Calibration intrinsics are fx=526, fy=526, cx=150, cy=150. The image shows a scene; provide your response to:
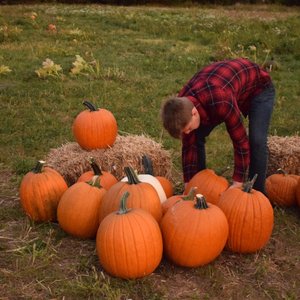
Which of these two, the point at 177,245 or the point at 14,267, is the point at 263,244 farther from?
the point at 14,267

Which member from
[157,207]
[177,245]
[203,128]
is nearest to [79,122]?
[203,128]

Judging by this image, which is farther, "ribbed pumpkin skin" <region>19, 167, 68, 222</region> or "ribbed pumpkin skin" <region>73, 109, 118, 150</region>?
"ribbed pumpkin skin" <region>73, 109, 118, 150</region>

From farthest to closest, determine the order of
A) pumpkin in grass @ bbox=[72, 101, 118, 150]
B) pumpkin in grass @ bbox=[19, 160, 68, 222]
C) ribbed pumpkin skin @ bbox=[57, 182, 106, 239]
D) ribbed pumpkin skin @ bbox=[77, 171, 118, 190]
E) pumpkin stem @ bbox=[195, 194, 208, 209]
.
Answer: pumpkin in grass @ bbox=[72, 101, 118, 150]
ribbed pumpkin skin @ bbox=[77, 171, 118, 190]
pumpkin in grass @ bbox=[19, 160, 68, 222]
ribbed pumpkin skin @ bbox=[57, 182, 106, 239]
pumpkin stem @ bbox=[195, 194, 208, 209]

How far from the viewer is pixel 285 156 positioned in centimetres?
579

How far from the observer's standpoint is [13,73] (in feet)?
35.4

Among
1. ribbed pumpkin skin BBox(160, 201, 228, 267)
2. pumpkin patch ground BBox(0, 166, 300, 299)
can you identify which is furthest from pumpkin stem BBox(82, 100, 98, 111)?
ribbed pumpkin skin BBox(160, 201, 228, 267)

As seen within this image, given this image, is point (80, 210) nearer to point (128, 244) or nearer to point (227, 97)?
point (128, 244)

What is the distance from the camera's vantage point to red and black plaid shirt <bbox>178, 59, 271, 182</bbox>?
166 inches

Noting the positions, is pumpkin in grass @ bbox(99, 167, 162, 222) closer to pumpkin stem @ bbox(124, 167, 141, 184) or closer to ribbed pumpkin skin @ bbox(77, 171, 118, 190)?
pumpkin stem @ bbox(124, 167, 141, 184)

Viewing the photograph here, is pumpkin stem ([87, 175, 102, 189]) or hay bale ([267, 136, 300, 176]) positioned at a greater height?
pumpkin stem ([87, 175, 102, 189])

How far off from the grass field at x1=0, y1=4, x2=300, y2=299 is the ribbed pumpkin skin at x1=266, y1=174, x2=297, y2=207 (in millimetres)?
98

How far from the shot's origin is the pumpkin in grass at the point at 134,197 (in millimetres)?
4070

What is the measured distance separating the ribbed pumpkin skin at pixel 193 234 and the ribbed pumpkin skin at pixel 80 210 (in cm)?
69

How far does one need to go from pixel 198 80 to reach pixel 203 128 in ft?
2.12
